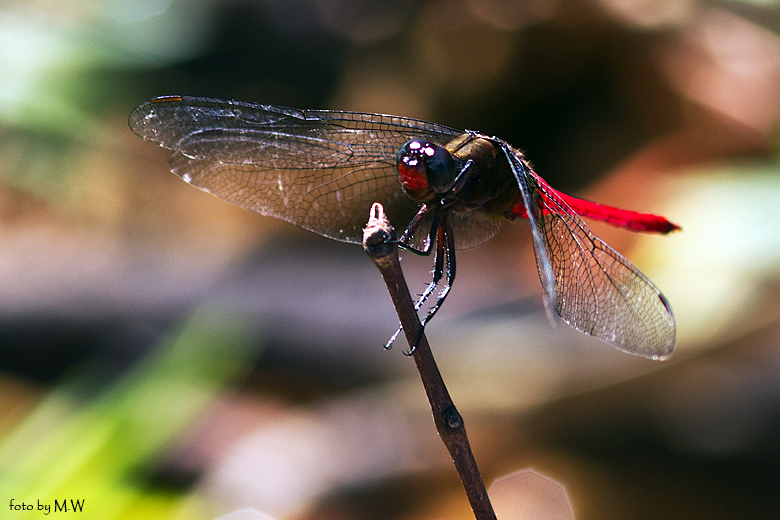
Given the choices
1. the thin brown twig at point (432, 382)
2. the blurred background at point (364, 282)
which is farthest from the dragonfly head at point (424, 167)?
the blurred background at point (364, 282)

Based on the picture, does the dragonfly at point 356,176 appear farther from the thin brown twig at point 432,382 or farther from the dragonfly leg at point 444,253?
the thin brown twig at point 432,382

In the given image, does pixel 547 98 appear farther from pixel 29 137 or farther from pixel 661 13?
pixel 29 137

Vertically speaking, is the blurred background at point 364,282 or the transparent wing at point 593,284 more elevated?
the blurred background at point 364,282

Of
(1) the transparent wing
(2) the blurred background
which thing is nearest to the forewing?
(1) the transparent wing

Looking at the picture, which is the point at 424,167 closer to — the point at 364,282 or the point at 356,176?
the point at 356,176

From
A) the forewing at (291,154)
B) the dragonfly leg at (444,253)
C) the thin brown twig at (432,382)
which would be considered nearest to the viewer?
the thin brown twig at (432,382)

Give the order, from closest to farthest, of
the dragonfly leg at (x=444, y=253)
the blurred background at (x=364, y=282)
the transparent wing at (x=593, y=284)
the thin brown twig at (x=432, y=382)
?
the thin brown twig at (x=432, y=382) < the transparent wing at (x=593, y=284) < the dragonfly leg at (x=444, y=253) < the blurred background at (x=364, y=282)
